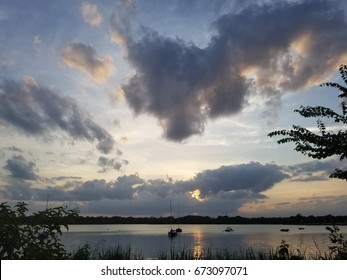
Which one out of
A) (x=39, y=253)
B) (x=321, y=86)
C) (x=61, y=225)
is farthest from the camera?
(x=321, y=86)

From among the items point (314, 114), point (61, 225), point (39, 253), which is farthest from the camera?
point (314, 114)

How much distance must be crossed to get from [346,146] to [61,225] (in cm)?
877

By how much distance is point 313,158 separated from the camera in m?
12.6
